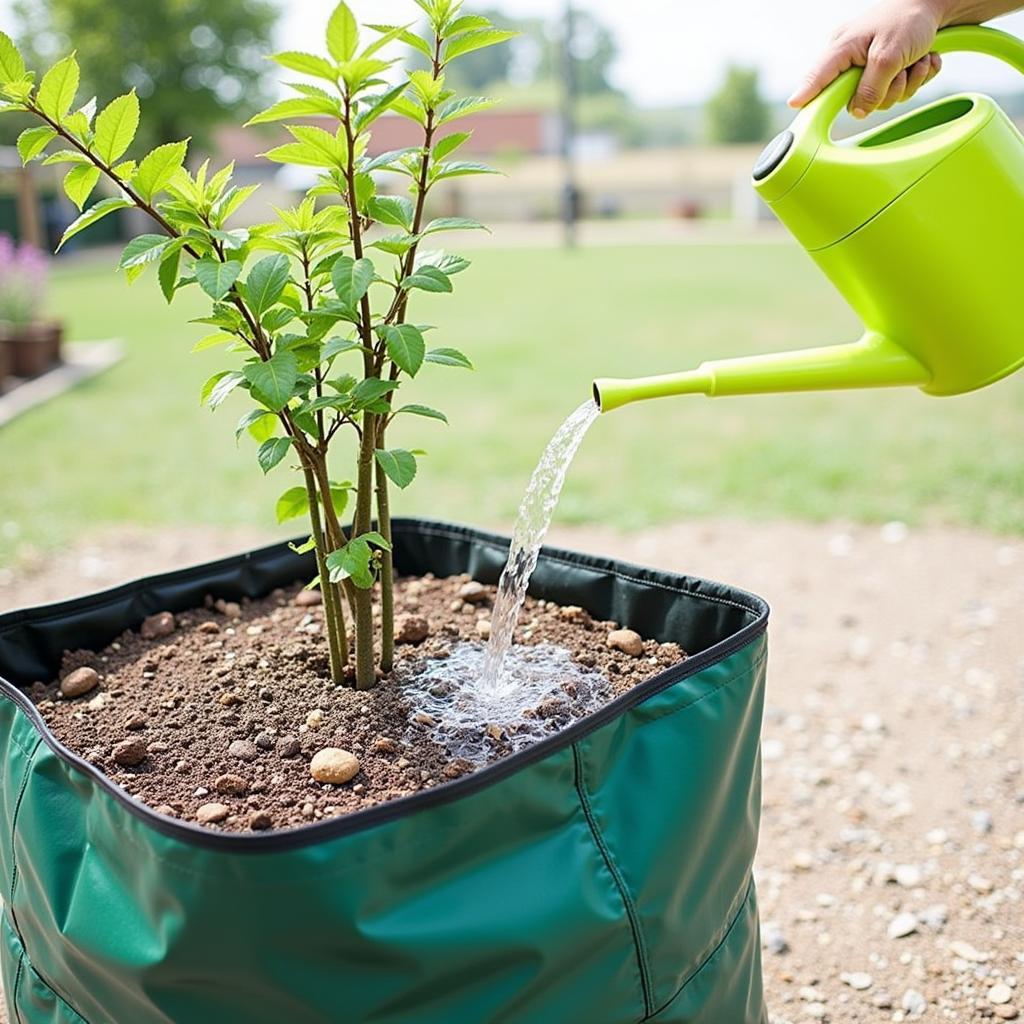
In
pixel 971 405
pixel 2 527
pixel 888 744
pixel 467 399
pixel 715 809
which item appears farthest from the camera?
pixel 467 399

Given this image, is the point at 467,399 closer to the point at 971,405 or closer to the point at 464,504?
the point at 464,504

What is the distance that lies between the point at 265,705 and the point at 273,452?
32cm

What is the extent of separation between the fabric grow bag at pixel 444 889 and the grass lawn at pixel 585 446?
2551 millimetres

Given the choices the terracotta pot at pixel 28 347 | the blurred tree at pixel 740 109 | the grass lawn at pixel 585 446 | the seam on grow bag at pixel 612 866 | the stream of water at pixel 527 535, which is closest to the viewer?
the seam on grow bag at pixel 612 866

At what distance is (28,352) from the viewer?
657 centimetres

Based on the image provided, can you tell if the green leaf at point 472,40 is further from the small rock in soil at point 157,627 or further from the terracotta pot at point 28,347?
the terracotta pot at point 28,347

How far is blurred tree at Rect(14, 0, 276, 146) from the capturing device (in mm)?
29484

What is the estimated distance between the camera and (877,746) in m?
2.36

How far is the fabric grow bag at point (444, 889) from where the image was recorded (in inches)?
34.6

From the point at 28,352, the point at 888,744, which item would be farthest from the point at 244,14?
the point at 888,744

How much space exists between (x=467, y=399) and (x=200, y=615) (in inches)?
167

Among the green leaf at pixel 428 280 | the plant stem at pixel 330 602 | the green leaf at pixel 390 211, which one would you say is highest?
the green leaf at pixel 390 211

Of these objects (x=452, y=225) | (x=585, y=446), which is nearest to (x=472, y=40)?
(x=452, y=225)

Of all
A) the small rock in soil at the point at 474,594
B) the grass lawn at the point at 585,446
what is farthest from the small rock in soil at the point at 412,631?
the grass lawn at the point at 585,446
